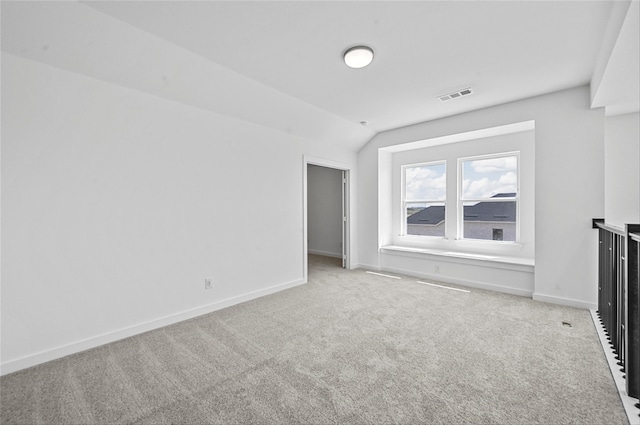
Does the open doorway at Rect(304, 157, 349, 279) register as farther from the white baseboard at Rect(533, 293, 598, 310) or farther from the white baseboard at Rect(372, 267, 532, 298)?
the white baseboard at Rect(533, 293, 598, 310)

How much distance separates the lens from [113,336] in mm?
2617

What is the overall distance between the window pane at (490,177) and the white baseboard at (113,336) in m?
3.93

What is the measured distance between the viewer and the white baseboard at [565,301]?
131 inches

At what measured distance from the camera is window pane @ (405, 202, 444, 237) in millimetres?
5305

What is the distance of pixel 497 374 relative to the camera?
2.05m

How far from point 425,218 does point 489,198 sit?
47.0 inches

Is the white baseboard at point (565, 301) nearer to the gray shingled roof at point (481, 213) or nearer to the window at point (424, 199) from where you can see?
the gray shingled roof at point (481, 213)

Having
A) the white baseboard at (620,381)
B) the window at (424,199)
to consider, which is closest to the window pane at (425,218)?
the window at (424,199)

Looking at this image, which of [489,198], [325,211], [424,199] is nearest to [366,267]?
[424,199]

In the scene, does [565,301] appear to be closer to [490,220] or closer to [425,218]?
[490,220]

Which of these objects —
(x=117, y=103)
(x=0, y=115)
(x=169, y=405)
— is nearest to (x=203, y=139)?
(x=117, y=103)

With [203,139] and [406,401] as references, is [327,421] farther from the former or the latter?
[203,139]

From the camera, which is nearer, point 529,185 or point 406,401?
point 406,401

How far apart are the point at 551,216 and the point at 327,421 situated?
3.69 meters
